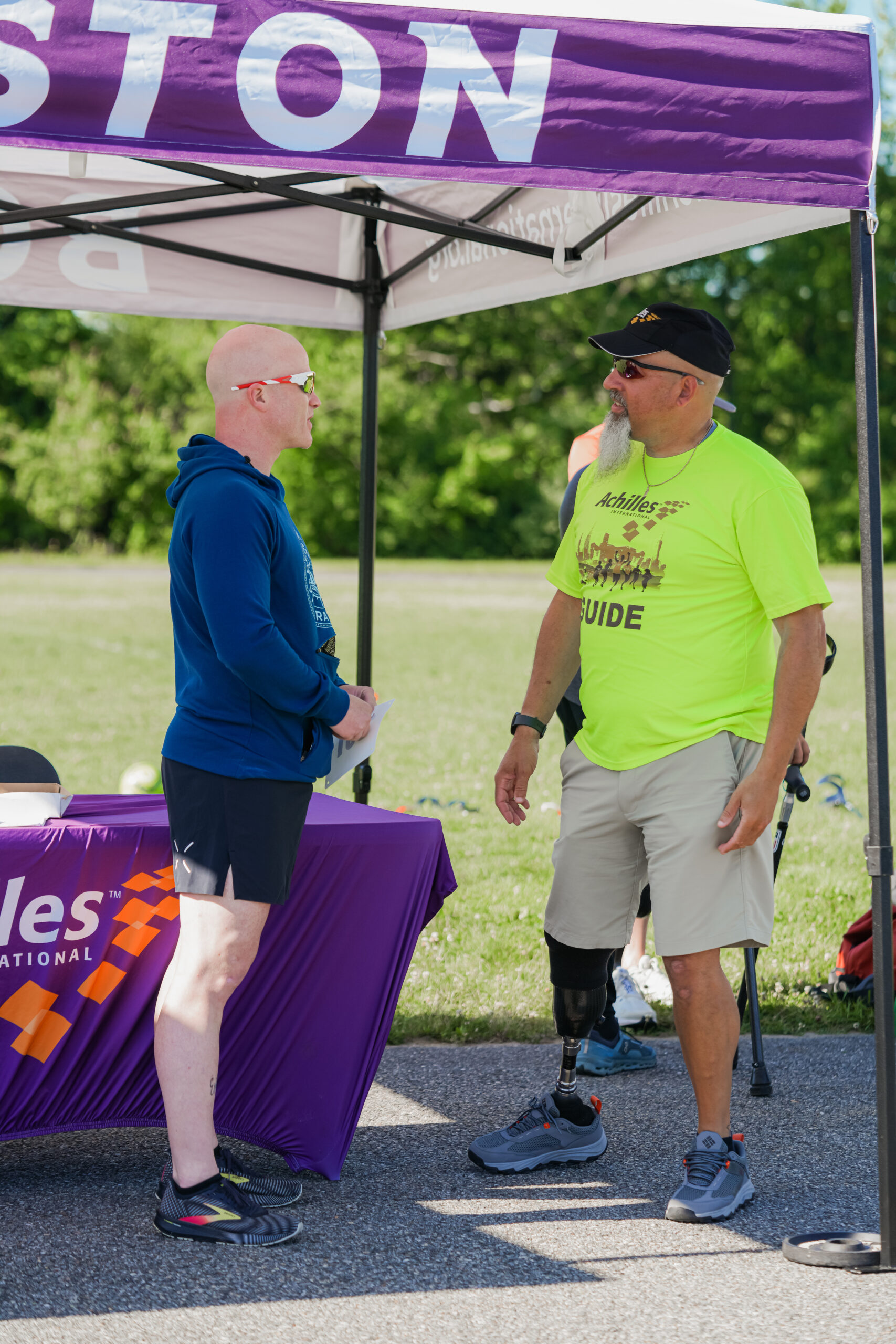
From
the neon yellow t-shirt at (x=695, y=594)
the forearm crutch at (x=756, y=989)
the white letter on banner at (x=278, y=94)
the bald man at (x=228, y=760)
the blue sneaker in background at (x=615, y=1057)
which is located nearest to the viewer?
the white letter on banner at (x=278, y=94)

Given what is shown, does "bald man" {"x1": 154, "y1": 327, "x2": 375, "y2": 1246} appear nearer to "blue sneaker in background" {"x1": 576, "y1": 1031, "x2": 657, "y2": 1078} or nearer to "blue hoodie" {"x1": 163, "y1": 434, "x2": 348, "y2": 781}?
"blue hoodie" {"x1": 163, "y1": 434, "x2": 348, "y2": 781}

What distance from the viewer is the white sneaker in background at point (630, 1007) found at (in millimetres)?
4438

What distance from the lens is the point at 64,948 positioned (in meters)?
3.06

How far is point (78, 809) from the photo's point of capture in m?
3.33

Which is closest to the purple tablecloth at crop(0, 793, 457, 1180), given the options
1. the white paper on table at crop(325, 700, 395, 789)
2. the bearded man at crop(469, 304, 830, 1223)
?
the white paper on table at crop(325, 700, 395, 789)

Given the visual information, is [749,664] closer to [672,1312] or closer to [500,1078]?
[672,1312]

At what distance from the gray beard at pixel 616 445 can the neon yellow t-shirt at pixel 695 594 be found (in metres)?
0.04

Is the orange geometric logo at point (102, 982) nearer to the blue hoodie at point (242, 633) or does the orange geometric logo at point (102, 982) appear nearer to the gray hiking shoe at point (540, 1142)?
the blue hoodie at point (242, 633)

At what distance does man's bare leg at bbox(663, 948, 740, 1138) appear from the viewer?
9.96 feet

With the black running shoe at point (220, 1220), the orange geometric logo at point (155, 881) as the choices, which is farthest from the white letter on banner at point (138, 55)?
the black running shoe at point (220, 1220)

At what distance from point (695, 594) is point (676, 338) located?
23.4 inches

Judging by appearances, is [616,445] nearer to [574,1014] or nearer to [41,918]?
[574,1014]

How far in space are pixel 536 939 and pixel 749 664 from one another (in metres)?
2.62

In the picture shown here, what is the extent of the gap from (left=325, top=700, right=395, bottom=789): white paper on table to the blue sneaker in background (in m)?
1.57
